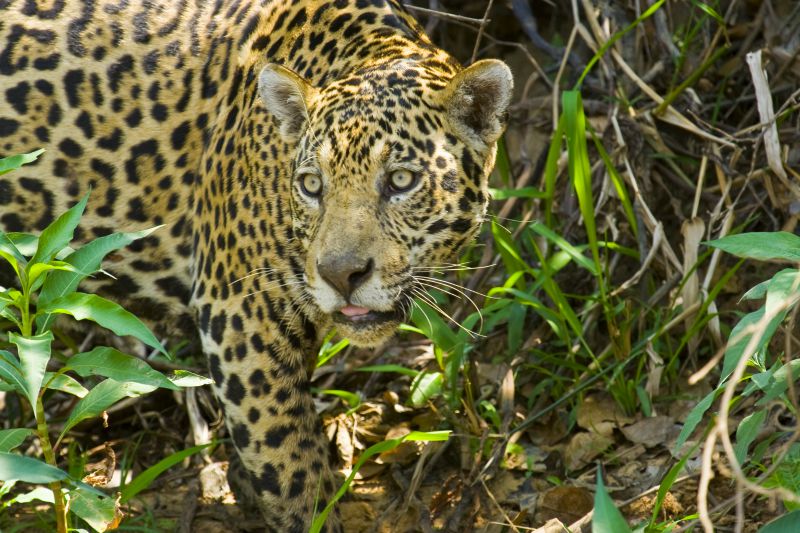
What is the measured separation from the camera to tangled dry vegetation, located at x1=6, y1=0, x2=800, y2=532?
5227mm

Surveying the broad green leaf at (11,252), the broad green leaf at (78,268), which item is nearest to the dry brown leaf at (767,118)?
the broad green leaf at (78,268)

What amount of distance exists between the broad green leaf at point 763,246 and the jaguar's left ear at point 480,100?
1.23m

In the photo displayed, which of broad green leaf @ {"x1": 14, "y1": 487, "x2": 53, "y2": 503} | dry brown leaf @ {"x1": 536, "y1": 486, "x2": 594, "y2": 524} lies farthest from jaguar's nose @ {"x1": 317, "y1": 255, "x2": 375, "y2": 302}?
dry brown leaf @ {"x1": 536, "y1": 486, "x2": 594, "y2": 524}

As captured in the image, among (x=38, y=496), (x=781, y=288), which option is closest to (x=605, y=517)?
(x=781, y=288)

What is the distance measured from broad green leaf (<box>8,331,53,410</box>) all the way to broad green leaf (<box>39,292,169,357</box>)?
130 millimetres

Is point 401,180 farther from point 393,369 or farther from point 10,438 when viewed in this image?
point 10,438

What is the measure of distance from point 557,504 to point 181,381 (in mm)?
2113

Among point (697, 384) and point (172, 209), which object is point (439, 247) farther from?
→ point (697, 384)

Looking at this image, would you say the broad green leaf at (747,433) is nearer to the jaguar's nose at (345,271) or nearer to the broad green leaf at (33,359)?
the jaguar's nose at (345,271)

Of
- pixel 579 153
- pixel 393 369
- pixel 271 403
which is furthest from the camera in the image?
pixel 393 369

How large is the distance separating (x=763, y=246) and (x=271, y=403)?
2303 millimetres

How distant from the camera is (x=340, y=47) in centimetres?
492

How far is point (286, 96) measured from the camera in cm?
461

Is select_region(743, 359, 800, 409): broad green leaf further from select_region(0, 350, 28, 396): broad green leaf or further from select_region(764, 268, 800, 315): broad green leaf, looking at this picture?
select_region(0, 350, 28, 396): broad green leaf
